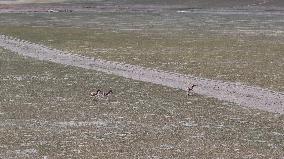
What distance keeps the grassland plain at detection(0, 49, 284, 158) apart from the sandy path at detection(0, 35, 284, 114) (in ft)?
3.47

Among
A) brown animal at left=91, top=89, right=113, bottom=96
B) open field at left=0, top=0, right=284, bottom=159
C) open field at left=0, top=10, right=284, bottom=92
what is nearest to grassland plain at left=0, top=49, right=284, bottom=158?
open field at left=0, top=0, right=284, bottom=159

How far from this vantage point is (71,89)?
2933 cm

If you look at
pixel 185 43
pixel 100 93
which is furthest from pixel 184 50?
pixel 100 93

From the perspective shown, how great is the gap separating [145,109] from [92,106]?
2.08m

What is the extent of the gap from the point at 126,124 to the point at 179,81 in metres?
10.5

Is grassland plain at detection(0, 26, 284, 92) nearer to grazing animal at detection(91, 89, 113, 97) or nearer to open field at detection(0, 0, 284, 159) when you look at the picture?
open field at detection(0, 0, 284, 159)

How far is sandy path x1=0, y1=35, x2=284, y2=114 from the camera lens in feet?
86.7

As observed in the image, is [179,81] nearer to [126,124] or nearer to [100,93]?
[100,93]

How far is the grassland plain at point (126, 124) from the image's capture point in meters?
18.4

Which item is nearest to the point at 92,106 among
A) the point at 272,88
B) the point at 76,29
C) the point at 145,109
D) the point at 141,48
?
the point at 145,109

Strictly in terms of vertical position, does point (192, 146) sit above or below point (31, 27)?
above

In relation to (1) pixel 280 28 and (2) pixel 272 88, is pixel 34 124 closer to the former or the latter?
(2) pixel 272 88

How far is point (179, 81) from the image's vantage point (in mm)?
32125

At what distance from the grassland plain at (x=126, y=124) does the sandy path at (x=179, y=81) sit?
106 cm
